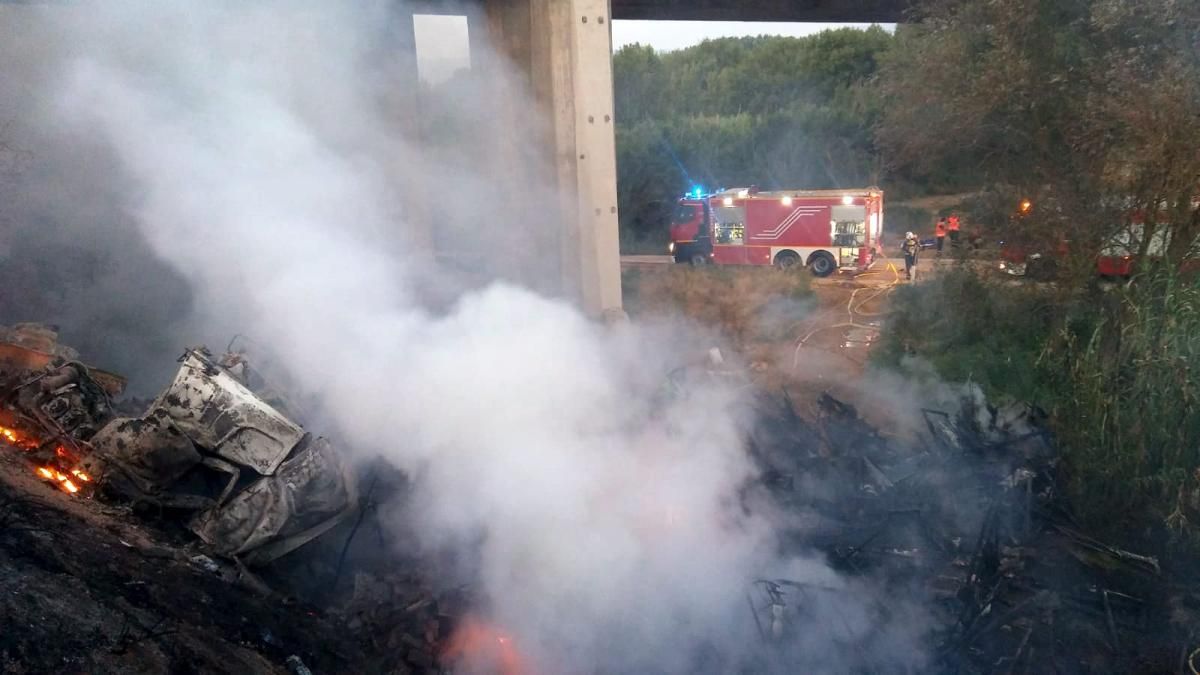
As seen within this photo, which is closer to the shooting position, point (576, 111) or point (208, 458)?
point (208, 458)

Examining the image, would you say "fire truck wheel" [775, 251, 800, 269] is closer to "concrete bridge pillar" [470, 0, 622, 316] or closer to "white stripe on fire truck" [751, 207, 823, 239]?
"white stripe on fire truck" [751, 207, 823, 239]

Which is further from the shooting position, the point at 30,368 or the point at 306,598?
the point at 30,368

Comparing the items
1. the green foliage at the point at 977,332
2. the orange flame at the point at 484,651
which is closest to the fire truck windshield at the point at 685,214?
the green foliage at the point at 977,332

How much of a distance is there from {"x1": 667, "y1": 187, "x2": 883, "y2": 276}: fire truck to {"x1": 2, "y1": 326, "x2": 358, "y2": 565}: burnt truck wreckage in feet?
43.4

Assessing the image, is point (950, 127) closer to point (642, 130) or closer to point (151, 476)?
point (151, 476)

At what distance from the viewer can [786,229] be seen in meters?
16.8

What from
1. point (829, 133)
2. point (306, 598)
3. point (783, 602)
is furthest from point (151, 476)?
point (829, 133)

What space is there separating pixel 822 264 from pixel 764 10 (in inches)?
216

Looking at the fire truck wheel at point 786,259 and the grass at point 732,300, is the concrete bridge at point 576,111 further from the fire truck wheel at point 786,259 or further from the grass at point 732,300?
the fire truck wheel at point 786,259

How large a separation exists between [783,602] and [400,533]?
263 cm

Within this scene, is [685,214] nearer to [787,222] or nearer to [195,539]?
[787,222]

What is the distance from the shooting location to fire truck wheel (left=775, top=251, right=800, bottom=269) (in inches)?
662

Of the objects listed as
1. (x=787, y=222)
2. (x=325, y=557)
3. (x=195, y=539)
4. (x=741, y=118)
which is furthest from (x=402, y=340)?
(x=741, y=118)

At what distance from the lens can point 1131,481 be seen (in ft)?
17.1
